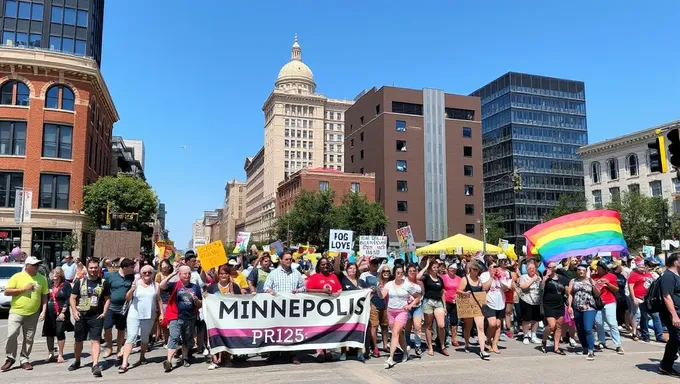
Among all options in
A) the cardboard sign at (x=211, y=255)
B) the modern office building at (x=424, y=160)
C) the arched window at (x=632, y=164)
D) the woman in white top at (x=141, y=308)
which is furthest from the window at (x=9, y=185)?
the arched window at (x=632, y=164)

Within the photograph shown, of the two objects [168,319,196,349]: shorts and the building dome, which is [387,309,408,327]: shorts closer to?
[168,319,196,349]: shorts

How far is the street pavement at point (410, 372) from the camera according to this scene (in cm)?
841

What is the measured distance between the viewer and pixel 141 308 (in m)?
9.12

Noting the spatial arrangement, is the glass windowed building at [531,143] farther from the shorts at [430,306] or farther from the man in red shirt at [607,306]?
the shorts at [430,306]

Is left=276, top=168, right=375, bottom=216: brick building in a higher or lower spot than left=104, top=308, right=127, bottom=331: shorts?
higher

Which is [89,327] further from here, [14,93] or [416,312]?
[14,93]

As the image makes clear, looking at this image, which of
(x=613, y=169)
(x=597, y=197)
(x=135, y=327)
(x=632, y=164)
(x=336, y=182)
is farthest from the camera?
(x=336, y=182)

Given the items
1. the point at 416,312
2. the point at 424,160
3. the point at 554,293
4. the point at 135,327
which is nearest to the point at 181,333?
the point at 135,327

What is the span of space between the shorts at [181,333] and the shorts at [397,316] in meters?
3.67

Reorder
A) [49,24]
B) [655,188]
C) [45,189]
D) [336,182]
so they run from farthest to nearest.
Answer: [336,182]
[655,188]
[49,24]
[45,189]

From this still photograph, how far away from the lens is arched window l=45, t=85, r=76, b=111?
42.7 m

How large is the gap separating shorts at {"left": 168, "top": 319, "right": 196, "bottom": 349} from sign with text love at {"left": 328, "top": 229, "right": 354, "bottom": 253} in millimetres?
10895

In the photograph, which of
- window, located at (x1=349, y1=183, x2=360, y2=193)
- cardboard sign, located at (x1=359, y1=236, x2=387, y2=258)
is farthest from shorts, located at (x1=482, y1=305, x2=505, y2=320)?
window, located at (x1=349, y1=183, x2=360, y2=193)

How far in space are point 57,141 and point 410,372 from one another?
41837mm
